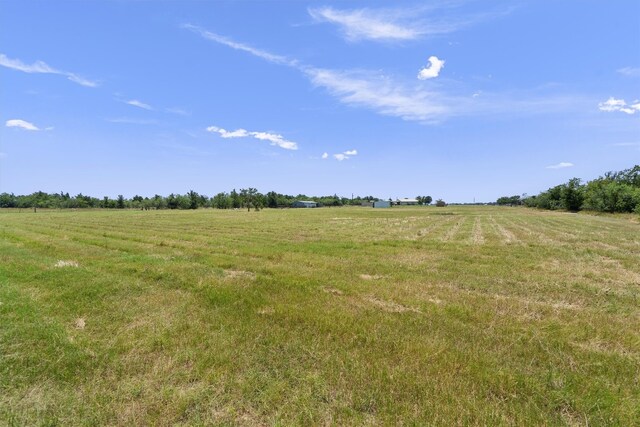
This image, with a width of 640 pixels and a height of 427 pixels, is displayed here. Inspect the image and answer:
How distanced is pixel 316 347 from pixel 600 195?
290ft

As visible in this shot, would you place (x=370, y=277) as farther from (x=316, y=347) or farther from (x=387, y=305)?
(x=316, y=347)

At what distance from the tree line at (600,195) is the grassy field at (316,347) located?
6073 cm

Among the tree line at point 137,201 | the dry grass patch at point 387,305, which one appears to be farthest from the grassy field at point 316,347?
the tree line at point 137,201

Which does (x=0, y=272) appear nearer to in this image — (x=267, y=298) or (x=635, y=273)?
(x=267, y=298)

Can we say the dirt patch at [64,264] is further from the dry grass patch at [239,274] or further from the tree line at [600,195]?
the tree line at [600,195]

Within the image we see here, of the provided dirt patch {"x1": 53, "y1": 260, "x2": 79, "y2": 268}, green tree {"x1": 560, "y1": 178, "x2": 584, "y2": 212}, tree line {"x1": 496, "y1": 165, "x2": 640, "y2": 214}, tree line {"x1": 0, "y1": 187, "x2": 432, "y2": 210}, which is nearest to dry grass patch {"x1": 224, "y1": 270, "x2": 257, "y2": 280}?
dirt patch {"x1": 53, "y1": 260, "x2": 79, "y2": 268}

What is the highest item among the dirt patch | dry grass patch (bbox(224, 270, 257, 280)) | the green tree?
the green tree

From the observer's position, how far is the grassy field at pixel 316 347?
3.75m

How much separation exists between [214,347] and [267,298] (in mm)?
2648

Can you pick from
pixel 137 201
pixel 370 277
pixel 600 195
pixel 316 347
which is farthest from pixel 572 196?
pixel 137 201

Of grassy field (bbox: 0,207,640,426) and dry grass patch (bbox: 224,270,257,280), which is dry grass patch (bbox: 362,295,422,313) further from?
dry grass patch (bbox: 224,270,257,280)

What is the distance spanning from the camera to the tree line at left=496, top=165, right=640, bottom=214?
2306 inches

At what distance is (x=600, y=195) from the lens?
222ft

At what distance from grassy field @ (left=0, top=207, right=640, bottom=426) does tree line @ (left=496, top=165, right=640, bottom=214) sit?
199 feet
